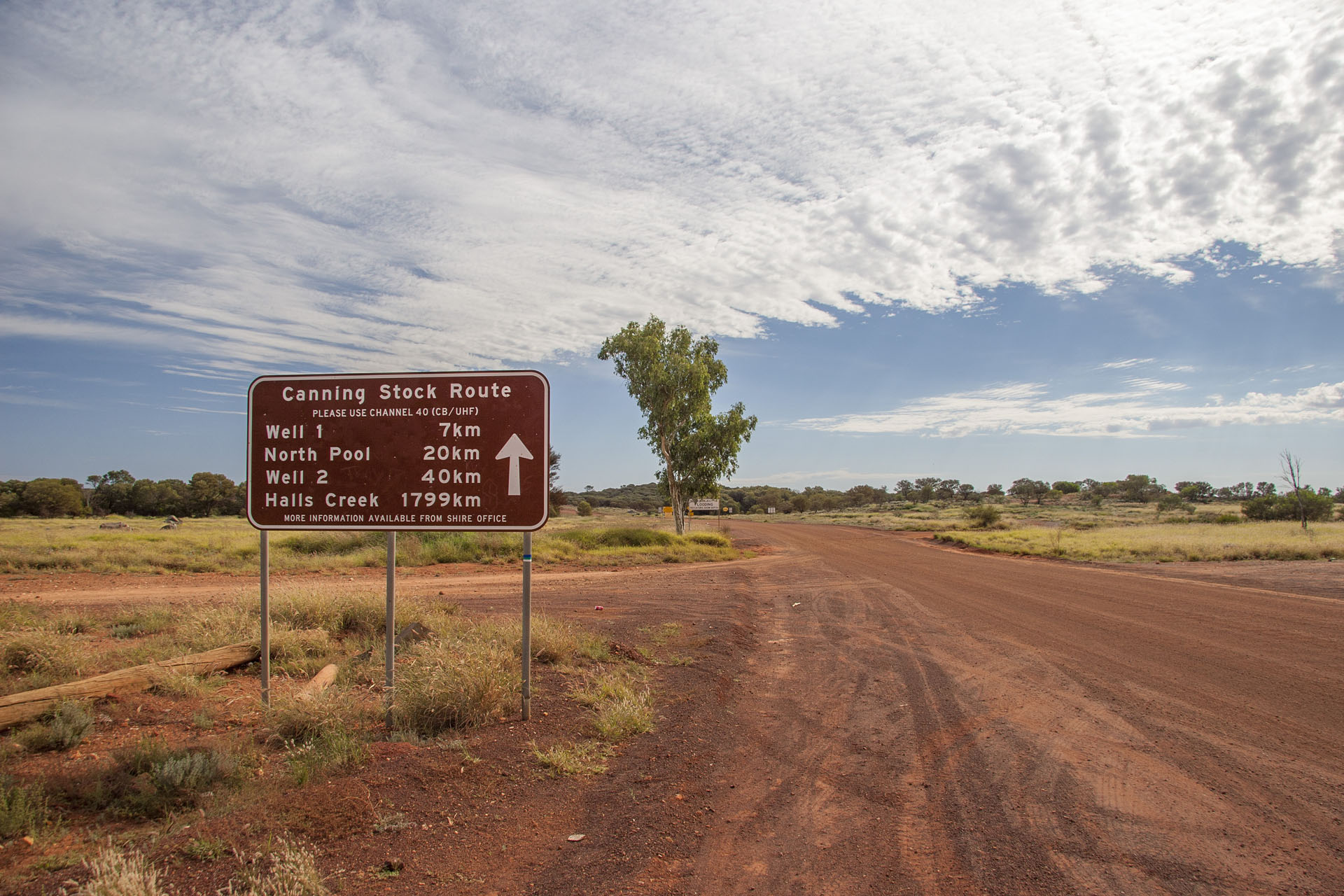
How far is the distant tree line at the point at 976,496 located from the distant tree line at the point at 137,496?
3704 centimetres

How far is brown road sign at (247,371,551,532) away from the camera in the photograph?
612cm

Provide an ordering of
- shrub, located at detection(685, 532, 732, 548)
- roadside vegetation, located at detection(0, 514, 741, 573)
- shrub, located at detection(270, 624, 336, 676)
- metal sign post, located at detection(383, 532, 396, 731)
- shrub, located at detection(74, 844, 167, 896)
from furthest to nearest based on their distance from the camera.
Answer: shrub, located at detection(685, 532, 732, 548) < roadside vegetation, located at detection(0, 514, 741, 573) < shrub, located at detection(270, 624, 336, 676) < metal sign post, located at detection(383, 532, 396, 731) < shrub, located at detection(74, 844, 167, 896)

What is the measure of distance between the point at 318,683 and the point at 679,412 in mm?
30210

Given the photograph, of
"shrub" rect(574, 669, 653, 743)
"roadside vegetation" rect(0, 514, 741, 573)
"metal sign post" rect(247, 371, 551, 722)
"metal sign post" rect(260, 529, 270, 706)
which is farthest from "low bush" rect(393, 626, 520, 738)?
"roadside vegetation" rect(0, 514, 741, 573)

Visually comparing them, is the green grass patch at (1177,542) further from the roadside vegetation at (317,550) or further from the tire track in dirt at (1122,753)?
the tire track in dirt at (1122,753)

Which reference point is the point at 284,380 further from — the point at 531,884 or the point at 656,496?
the point at 656,496

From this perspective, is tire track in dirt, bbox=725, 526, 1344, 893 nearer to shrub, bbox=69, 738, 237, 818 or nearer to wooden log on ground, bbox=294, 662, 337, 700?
shrub, bbox=69, 738, 237, 818

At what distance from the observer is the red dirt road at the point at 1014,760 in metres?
3.73

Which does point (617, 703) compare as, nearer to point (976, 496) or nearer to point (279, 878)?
point (279, 878)

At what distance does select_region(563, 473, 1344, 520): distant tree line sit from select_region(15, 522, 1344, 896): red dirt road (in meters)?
48.2

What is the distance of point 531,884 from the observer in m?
3.56

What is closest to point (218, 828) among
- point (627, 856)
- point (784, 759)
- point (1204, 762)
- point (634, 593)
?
point (627, 856)

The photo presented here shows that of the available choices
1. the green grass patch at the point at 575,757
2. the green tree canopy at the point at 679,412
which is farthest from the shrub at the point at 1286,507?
the green grass patch at the point at 575,757

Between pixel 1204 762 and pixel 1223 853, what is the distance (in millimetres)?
1756
